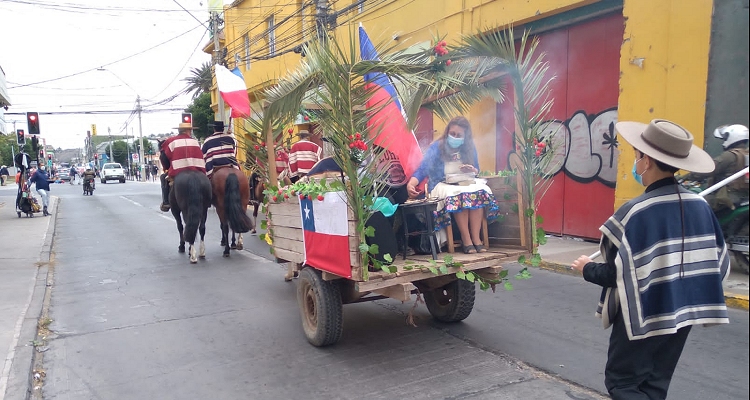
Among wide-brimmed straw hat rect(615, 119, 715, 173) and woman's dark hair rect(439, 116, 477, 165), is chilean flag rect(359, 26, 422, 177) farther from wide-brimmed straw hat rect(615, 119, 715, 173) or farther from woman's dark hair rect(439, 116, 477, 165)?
wide-brimmed straw hat rect(615, 119, 715, 173)

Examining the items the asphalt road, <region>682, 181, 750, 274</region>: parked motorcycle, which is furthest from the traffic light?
<region>682, 181, 750, 274</region>: parked motorcycle

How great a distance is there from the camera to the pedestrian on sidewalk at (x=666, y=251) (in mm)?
2287

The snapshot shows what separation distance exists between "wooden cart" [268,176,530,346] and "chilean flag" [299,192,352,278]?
0.29 feet

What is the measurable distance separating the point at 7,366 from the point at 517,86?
4820 mm

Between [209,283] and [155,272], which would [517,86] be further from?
[155,272]

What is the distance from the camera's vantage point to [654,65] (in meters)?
7.93

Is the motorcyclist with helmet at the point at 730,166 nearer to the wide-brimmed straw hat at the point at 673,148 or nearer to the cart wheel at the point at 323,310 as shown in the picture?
the wide-brimmed straw hat at the point at 673,148

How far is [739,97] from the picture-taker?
1457mm

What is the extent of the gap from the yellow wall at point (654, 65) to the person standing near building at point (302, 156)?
4.73 metres

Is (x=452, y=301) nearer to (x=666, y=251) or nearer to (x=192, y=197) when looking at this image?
(x=666, y=251)

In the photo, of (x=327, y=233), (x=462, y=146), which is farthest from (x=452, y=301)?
(x=327, y=233)

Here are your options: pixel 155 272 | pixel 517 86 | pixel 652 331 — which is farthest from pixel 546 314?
pixel 155 272

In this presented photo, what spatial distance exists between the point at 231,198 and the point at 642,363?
7.50 metres

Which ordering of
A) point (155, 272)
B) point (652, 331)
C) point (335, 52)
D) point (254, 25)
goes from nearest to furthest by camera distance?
point (652, 331) → point (335, 52) → point (155, 272) → point (254, 25)
